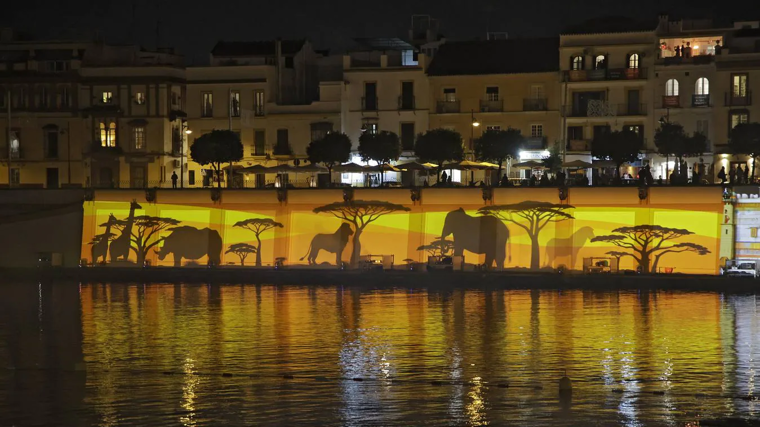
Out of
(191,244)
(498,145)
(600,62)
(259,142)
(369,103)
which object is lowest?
(191,244)

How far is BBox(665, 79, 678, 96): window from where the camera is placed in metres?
67.8

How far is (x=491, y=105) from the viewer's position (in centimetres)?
7075

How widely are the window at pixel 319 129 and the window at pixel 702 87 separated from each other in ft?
68.8

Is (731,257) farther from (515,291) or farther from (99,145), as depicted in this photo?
(99,145)

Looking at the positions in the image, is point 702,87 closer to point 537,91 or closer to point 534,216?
point 537,91

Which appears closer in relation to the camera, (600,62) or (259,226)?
(259,226)

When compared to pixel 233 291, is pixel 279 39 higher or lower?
higher

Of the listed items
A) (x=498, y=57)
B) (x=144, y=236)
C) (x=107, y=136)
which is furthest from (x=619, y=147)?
(x=107, y=136)

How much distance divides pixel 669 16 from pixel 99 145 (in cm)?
3468

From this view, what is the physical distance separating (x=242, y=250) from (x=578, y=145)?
19878 millimetres

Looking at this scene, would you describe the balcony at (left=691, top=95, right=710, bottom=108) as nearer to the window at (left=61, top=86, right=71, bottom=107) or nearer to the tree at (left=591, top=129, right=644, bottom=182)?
the tree at (left=591, top=129, right=644, bottom=182)

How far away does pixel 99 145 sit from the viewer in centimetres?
7538

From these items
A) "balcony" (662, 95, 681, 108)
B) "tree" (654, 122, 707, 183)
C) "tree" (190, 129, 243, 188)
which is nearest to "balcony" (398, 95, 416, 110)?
"tree" (190, 129, 243, 188)

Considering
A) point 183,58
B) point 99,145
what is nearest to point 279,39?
point 183,58
